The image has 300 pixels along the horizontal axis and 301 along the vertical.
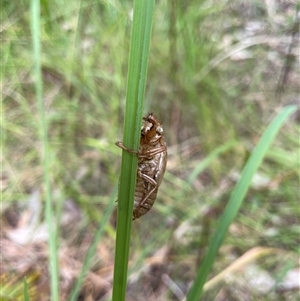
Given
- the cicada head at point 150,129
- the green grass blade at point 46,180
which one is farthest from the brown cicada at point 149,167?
the green grass blade at point 46,180

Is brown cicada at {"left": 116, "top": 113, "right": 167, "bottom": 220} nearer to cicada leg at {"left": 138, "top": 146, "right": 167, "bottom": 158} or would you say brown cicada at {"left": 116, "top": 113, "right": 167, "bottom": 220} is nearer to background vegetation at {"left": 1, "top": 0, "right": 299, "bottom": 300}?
cicada leg at {"left": 138, "top": 146, "right": 167, "bottom": 158}

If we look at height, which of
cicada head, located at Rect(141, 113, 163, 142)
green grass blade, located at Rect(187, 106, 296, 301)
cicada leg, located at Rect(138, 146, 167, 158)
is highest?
cicada head, located at Rect(141, 113, 163, 142)

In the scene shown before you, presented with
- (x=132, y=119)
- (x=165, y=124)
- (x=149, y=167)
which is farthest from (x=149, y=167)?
(x=165, y=124)

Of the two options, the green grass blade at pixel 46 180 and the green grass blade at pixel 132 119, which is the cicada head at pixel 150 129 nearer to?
the green grass blade at pixel 46 180

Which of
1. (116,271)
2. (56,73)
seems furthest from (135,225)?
(116,271)

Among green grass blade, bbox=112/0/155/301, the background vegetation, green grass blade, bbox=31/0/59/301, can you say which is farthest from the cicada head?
the background vegetation

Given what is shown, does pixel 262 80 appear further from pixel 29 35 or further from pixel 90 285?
pixel 90 285
